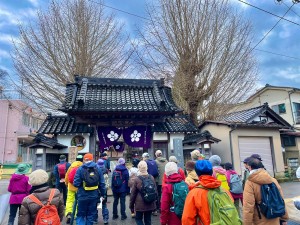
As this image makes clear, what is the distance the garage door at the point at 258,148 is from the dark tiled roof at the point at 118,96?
566cm

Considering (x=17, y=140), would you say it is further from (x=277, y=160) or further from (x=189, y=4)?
(x=277, y=160)

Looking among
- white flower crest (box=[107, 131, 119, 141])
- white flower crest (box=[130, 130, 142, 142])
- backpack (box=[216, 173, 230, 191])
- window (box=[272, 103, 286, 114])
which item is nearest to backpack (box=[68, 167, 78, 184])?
backpack (box=[216, 173, 230, 191])

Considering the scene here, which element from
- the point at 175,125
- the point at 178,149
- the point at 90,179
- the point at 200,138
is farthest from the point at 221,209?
the point at 175,125

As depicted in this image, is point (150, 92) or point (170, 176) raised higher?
point (150, 92)

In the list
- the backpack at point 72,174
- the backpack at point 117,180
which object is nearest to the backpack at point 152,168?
the backpack at point 117,180

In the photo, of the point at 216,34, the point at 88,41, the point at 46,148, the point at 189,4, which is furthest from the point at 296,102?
the point at 46,148

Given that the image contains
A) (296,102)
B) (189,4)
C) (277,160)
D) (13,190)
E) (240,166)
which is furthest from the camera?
(296,102)

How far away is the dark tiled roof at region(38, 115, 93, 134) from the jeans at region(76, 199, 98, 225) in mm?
5947

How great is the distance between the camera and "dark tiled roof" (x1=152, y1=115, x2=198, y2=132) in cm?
1158

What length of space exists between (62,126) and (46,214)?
8.50 meters

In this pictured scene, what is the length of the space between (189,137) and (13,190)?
340 inches

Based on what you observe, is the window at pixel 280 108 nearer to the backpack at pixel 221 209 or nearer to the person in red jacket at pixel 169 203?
the person in red jacket at pixel 169 203

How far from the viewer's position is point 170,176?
4238mm

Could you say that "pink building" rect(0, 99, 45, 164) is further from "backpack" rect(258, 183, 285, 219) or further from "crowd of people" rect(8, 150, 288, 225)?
"backpack" rect(258, 183, 285, 219)
